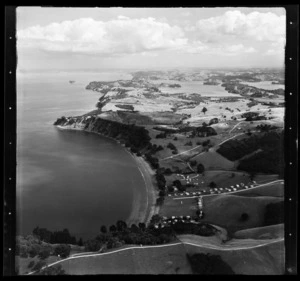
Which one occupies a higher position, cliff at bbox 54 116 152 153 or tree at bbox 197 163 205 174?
cliff at bbox 54 116 152 153

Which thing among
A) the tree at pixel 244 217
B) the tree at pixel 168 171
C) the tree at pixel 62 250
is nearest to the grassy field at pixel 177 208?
the tree at pixel 168 171

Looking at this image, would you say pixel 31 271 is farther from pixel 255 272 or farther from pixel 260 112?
pixel 260 112

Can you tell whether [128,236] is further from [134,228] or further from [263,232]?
[263,232]

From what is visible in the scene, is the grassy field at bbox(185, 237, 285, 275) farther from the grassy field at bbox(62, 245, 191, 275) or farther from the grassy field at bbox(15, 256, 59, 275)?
the grassy field at bbox(15, 256, 59, 275)

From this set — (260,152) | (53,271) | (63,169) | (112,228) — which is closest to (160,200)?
(112,228)

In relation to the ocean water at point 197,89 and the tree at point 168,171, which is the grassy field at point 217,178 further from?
the ocean water at point 197,89

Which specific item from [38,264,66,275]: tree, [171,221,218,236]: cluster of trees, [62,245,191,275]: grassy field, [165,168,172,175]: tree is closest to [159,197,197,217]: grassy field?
[171,221,218,236]: cluster of trees
